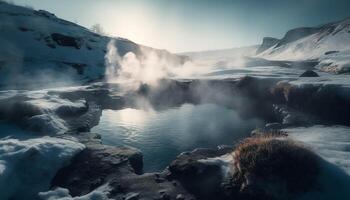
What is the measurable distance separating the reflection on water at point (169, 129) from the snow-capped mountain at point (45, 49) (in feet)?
111

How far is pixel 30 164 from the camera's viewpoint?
58.0ft

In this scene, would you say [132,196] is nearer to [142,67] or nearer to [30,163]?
[30,163]

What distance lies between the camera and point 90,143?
73.0 ft

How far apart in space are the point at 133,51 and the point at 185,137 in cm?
7887

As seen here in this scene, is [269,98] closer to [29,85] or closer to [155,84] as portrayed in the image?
[155,84]

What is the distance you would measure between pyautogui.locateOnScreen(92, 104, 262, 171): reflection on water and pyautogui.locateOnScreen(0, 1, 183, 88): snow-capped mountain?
3379 cm

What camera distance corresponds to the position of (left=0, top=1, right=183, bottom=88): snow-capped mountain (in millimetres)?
68375

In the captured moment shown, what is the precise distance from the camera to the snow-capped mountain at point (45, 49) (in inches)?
2692

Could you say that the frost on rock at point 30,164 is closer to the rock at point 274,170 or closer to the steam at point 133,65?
the rock at point 274,170

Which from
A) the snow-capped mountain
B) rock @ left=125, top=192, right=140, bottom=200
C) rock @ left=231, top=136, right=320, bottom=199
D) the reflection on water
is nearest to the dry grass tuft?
rock @ left=231, top=136, right=320, bottom=199

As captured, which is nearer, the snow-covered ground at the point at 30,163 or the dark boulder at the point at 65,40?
the snow-covered ground at the point at 30,163

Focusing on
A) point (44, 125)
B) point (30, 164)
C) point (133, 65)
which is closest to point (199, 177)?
point (30, 164)

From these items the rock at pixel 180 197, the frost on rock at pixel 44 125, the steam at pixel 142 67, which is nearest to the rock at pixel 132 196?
the rock at pixel 180 197

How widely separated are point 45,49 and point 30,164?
2722 inches
